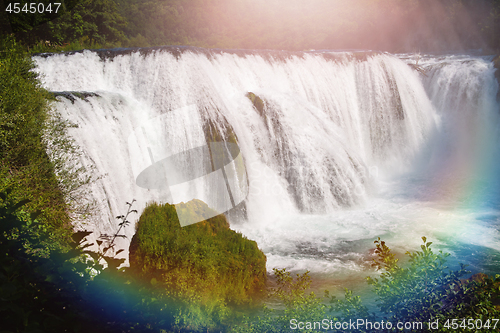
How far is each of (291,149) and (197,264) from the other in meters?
7.99

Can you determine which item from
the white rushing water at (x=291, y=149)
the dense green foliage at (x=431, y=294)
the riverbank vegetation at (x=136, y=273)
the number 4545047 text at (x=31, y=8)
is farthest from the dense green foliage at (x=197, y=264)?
the number 4545047 text at (x=31, y=8)

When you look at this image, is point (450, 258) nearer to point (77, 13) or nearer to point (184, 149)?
point (184, 149)

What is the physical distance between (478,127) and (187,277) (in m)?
20.7

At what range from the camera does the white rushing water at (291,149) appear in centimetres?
953

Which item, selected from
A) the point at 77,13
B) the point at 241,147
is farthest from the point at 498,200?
the point at 77,13

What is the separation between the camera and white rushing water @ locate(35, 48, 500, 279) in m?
9.53

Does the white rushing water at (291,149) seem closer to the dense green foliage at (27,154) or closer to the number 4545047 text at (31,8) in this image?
the dense green foliage at (27,154)

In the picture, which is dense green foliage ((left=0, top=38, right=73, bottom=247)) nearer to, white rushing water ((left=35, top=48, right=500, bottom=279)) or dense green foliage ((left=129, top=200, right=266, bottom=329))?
white rushing water ((left=35, top=48, right=500, bottom=279))

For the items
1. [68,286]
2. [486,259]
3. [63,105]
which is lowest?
[486,259]

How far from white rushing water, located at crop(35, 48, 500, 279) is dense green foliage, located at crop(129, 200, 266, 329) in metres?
2.30

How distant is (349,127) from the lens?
17.6m

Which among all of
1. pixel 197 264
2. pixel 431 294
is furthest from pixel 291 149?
pixel 431 294

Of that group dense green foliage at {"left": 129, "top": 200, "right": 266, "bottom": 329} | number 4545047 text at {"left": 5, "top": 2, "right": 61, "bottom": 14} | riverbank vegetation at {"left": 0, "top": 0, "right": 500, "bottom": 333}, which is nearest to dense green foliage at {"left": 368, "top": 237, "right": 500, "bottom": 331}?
riverbank vegetation at {"left": 0, "top": 0, "right": 500, "bottom": 333}

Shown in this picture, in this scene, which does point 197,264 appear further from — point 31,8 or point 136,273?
point 31,8
